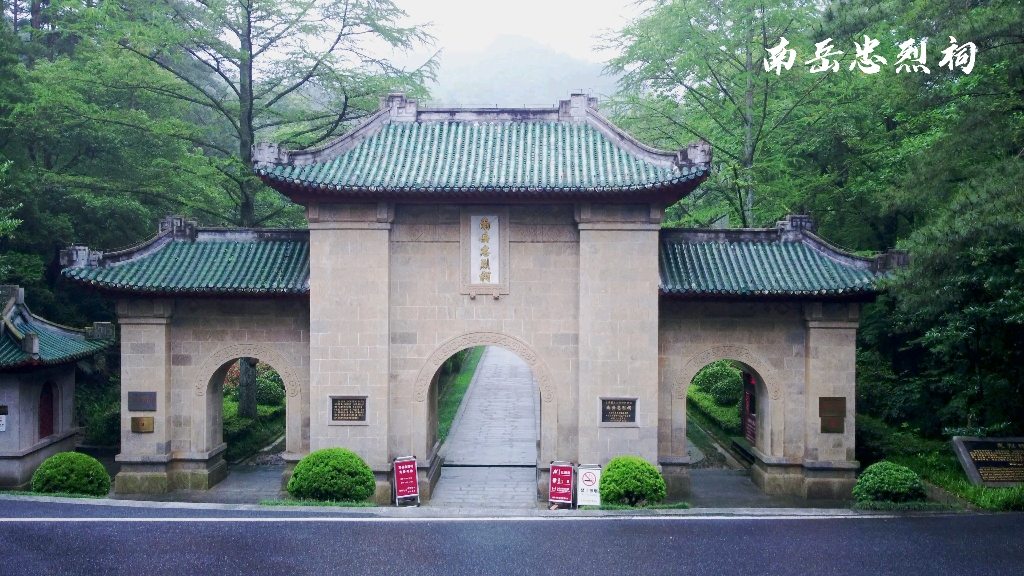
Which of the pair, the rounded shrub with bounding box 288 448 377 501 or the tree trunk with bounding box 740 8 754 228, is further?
the tree trunk with bounding box 740 8 754 228

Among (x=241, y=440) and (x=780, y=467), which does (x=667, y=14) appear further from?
(x=241, y=440)

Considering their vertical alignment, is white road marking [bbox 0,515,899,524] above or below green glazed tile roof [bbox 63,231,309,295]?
below

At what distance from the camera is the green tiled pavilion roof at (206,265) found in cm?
1288


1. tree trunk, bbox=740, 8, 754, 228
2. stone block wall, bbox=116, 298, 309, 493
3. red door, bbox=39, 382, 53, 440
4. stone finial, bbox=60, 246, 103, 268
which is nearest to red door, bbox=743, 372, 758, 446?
tree trunk, bbox=740, 8, 754, 228

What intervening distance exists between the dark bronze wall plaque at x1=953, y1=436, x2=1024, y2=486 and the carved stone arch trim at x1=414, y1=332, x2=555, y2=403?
Answer: 7384mm

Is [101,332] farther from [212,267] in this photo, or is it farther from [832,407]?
[832,407]

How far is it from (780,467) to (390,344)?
788cm

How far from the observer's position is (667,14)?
2120cm

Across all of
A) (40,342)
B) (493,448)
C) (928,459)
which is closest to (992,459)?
(928,459)

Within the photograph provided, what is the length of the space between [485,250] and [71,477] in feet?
27.0

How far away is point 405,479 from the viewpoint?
496 inches

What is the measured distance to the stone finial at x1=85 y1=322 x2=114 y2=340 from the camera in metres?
16.0

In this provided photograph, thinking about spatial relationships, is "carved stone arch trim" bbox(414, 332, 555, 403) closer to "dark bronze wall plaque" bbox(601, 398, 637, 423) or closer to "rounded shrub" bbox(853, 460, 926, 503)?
"dark bronze wall plaque" bbox(601, 398, 637, 423)

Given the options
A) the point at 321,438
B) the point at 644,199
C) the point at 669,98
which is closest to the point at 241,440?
the point at 321,438
